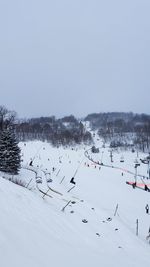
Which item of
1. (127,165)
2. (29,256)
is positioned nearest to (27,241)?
(29,256)

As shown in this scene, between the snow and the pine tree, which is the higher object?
the pine tree

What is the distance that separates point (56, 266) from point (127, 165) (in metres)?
108

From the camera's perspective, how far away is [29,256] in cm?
889

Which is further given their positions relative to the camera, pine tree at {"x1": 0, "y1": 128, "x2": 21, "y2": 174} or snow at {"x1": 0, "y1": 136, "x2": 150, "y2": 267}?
pine tree at {"x1": 0, "y1": 128, "x2": 21, "y2": 174}

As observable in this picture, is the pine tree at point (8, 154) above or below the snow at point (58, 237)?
above

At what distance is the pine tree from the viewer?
120 feet

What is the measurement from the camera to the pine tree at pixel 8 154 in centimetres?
3666

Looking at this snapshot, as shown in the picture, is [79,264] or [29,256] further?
[79,264]

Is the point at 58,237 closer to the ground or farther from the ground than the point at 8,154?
closer to the ground

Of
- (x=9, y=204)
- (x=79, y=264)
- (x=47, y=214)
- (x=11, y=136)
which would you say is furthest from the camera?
(x=11, y=136)

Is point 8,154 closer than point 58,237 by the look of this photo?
No

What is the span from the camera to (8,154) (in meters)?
37.8

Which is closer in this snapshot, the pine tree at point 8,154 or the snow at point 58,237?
the snow at point 58,237

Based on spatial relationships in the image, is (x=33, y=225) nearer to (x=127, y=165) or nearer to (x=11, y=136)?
(x=11, y=136)
